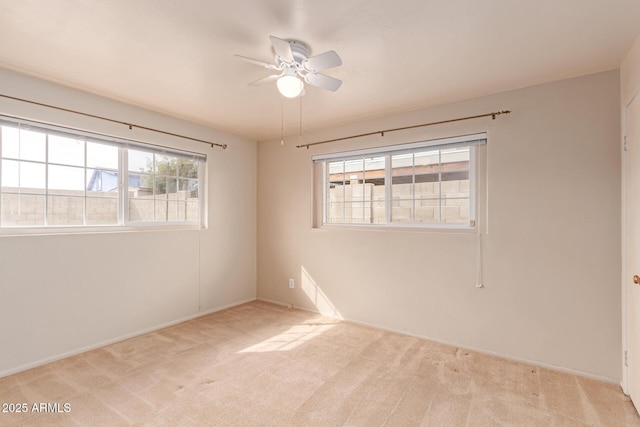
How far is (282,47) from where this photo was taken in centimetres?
179

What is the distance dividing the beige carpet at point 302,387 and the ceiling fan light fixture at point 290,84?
206 centimetres

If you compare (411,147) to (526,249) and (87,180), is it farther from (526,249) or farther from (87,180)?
Answer: (87,180)

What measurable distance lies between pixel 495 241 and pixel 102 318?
3.69 m

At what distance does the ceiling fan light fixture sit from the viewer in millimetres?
1979

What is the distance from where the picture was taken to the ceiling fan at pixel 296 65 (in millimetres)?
1852

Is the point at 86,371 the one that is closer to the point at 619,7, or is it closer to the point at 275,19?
the point at 275,19

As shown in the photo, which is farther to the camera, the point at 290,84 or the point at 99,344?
the point at 99,344

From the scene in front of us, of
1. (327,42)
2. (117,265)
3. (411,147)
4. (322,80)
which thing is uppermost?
(327,42)

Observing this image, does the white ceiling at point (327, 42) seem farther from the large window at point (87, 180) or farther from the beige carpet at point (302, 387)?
the beige carpet at point (302, 387)

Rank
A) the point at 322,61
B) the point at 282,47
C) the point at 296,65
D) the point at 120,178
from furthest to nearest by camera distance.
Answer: the point at 120,178 < the point at 296,65 < the point at 322,61 < the point at 282,47

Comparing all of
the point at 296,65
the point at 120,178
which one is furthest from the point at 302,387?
the point at 120,178

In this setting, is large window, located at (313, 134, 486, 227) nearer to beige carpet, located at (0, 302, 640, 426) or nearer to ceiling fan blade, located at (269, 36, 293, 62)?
beige carpet, located at (0, 302, 640, 426)

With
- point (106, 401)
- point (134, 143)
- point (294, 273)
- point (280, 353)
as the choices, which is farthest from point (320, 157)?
point (106, 401)

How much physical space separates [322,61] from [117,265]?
2.72m
